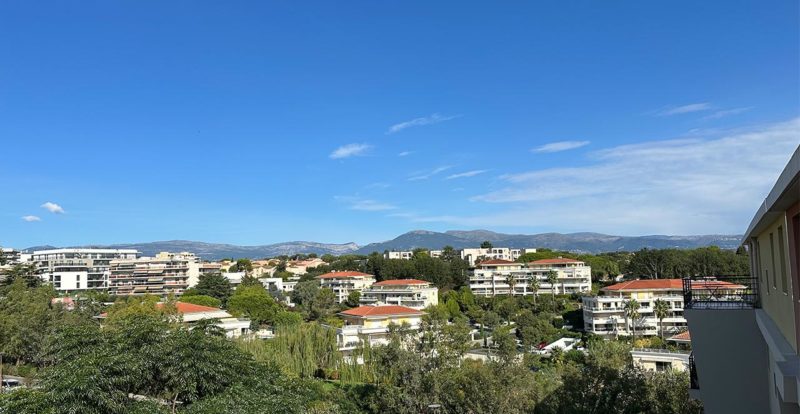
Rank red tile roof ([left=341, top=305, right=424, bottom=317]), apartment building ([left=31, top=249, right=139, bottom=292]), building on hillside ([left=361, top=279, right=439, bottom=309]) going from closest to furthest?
1. red tile roof ([left=341, top=305, right=424, bottom=317])
2. building on hillside ([left=361, top=279, right=439, bottom=309])
3. apartment building ([left=31, top=249, right=139, bottom=292])

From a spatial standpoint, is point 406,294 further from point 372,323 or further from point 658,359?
point 658,359

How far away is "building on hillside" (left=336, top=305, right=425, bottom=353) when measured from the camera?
40.4 metres

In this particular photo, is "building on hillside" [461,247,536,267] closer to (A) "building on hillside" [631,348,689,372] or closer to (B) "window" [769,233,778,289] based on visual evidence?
(A) "building on hillside" [631,348,689,372]

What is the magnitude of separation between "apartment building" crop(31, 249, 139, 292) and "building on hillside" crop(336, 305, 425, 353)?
50120 millimetres

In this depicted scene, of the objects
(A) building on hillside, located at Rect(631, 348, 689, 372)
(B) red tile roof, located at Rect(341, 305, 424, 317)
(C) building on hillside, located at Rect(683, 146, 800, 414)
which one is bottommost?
(A) building on hillside, located at Rect(631, 348, 689, 372)

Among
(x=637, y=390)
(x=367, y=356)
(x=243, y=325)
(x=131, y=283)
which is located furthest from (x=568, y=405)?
(x=131, y=283)

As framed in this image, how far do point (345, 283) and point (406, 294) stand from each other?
12.7 meters

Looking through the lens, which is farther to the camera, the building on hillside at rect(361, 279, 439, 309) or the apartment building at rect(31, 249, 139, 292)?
the apartment building at rect(31, 249, 139, 292)

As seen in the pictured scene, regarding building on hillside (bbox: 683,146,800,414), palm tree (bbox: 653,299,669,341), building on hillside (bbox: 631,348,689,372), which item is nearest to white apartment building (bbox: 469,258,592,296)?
palm tree (bbox: 653,299,669,341)

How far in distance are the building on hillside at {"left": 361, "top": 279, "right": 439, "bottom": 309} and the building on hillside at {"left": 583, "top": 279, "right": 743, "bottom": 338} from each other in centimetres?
1849

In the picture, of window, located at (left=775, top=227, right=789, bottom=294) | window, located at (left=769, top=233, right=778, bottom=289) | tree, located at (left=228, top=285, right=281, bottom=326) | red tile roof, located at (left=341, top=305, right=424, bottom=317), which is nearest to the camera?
window, located at (left=775, top=227, right=789, bottom=294)

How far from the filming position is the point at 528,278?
6838cm

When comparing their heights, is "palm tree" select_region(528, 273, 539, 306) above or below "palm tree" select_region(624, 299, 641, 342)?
above

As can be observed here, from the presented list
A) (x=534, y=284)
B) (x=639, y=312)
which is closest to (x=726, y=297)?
(x=639, y=312)
